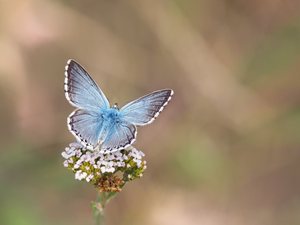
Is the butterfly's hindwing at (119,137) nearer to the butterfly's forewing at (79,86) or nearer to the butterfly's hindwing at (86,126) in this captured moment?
the butterfly's hindwing at (86,126)

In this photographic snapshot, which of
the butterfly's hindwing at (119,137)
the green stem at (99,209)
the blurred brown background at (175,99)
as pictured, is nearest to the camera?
the butterfly's hindwing at (119,137)

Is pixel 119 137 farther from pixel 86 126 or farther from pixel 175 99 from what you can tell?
pixel 175 99

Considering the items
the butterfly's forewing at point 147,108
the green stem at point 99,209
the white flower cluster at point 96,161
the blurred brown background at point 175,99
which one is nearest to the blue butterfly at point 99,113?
the butterfly's forewing at point 147,108

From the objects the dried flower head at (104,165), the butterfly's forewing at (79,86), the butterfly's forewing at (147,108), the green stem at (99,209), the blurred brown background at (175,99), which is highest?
the blurred brown background at (175,99)

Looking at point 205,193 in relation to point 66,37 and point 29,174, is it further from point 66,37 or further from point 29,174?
point 66,37

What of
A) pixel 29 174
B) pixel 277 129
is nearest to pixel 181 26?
pixel 277 129

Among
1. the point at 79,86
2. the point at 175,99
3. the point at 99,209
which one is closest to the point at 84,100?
the point at 79,86

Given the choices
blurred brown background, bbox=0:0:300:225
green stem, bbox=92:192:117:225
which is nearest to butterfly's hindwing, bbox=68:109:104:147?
green stem, bbox=92:192:117:225
